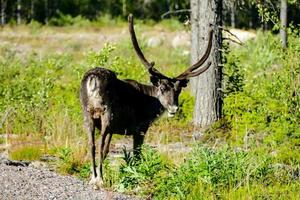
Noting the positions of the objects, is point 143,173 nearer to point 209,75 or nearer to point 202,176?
point 202,176

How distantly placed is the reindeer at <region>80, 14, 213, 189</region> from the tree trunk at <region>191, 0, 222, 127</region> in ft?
8.58

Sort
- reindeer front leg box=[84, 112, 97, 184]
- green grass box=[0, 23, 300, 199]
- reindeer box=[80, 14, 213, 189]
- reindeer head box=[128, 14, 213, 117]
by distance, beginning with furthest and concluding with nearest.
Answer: reindeer head box=[128, 14, 213, 117] < reindeer front leg box=[84, 112, 97, 184] < reindeer box=[80, 14, 213, 189] < green grass box=[0, 23, 300, 199]

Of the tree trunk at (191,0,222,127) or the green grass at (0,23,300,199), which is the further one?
the tree trunk at (191,0,222,127)

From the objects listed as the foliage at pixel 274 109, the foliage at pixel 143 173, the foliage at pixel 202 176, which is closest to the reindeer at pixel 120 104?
the foliage at pixel 143 173

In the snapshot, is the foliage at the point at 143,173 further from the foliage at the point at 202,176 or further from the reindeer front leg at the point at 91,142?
the reindeer front leg at the point at 91,142

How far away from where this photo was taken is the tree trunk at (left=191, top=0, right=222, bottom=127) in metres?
13.6

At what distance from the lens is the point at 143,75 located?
1708 centimetres

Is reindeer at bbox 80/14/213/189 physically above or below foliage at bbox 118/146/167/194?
above

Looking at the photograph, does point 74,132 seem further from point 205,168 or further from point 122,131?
point 205,168

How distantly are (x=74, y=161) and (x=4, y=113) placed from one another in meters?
4.04

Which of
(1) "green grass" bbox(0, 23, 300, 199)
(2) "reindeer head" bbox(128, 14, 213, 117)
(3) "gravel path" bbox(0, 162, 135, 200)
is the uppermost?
(2) "reindeer head" bbox(128, 14, 213, 117)

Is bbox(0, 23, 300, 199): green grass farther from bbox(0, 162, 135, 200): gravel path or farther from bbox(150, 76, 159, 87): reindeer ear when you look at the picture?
bbox(150, 76, 159, 87): reindeer ear

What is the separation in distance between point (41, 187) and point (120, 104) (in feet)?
5.34

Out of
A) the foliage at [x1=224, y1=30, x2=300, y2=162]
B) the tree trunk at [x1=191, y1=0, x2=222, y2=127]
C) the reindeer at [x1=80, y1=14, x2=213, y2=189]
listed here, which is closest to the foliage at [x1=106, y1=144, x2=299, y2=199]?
the reindeer at [x1=80, y1=14, x2=213, y2=189]
